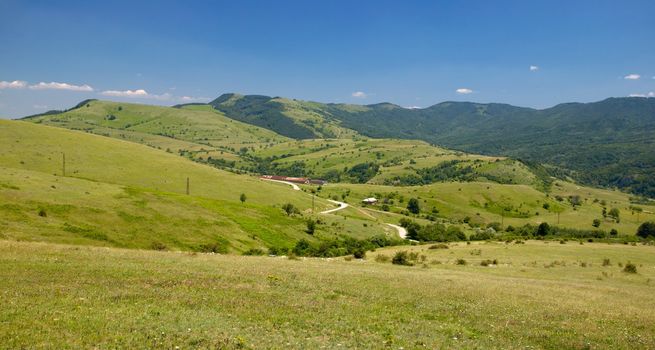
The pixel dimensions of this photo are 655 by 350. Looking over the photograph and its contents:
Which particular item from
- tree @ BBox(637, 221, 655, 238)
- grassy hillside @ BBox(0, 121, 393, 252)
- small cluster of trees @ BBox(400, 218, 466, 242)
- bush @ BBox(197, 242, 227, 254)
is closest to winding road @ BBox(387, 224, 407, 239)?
small cluster of trees @ BBox(400, 218, 466, 242)

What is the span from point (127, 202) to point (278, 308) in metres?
77.0

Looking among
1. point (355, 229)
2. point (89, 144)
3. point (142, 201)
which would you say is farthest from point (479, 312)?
point (89, 144)

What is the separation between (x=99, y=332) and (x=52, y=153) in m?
170

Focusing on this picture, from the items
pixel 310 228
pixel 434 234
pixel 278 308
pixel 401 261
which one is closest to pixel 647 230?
pixel 434 234

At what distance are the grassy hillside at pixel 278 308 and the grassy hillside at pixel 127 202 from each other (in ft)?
115

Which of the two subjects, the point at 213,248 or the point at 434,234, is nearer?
the point at 213,248

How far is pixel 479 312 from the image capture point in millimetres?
25000

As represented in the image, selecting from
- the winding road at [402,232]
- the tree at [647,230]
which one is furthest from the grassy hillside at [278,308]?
the tree at [647,230]

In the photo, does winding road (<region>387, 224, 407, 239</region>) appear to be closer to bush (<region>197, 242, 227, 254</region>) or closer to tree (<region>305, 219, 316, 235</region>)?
tree (<region>305, 219, 316, 235</region>)

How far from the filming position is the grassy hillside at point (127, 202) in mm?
68500

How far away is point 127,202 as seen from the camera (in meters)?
89.2

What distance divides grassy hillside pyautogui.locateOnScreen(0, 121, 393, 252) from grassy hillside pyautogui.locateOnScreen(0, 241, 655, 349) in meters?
35.0

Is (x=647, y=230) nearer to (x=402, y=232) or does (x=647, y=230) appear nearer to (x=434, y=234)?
(x=434, y=234)

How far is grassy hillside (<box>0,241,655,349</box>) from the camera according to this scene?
55.0ft
